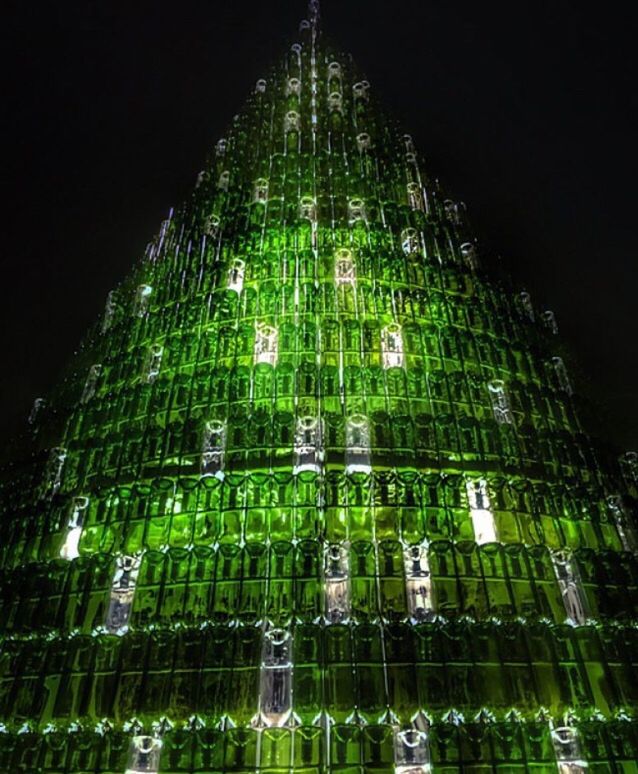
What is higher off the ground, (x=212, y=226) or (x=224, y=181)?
(x=224, y=181)

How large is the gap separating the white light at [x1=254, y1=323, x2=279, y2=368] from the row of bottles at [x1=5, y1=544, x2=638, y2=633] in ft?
16.2

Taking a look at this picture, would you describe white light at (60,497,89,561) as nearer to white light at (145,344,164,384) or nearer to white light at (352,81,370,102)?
white light at (145,344,164,384)

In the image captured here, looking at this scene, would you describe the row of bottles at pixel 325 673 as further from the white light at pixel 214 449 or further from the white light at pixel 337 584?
the white light at pixel 214 449

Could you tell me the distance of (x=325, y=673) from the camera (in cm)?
1115

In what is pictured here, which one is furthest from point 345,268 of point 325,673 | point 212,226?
point 325,673

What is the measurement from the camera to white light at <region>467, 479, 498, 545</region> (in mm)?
13352

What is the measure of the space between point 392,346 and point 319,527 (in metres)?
5.26

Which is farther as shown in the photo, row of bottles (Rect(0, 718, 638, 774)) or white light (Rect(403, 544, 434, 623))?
white light (Rect(403, 544, 434, 623))

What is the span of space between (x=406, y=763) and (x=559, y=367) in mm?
11197

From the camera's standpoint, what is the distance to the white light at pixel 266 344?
15.9 metres

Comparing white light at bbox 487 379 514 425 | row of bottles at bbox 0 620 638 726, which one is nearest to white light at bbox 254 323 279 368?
white light at bbox 487 379 514 425

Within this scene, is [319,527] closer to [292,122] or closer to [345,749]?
[345,749]

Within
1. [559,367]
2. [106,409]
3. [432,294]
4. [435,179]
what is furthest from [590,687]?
[435,179]

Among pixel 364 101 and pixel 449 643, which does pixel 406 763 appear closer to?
pixel 449 643
